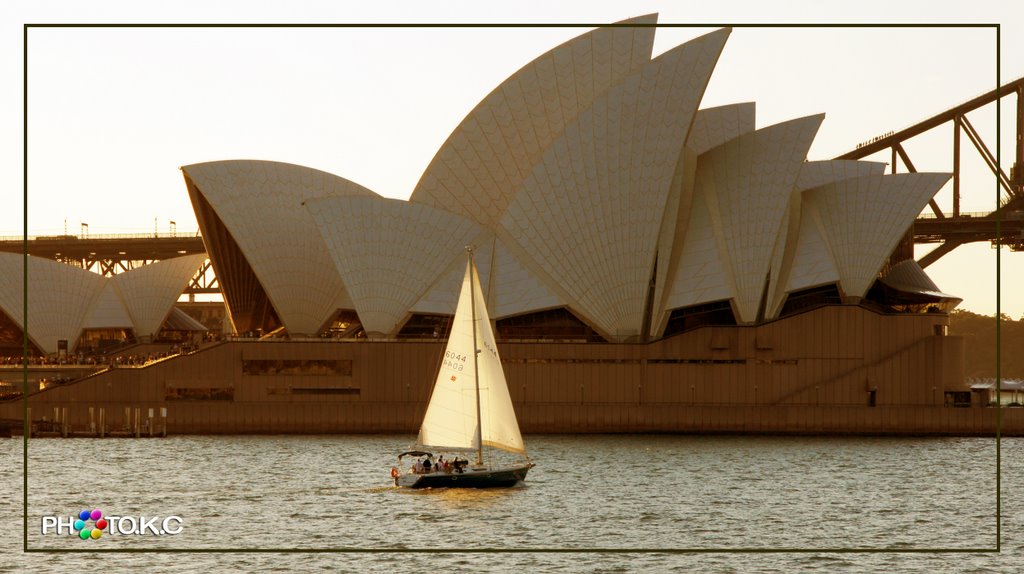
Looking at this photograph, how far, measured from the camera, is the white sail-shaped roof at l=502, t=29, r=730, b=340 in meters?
60.1

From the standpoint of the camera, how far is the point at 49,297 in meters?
76.9

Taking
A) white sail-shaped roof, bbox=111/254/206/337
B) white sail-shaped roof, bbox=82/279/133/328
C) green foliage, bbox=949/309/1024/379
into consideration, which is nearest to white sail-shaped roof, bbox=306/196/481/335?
white sail-shaped roof, bbox=111/254/206/337

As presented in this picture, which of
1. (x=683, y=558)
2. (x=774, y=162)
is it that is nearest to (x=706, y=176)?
(x=774, y=162)

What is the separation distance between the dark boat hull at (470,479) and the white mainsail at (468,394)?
34.4 inches

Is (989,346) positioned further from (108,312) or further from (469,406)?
(469,406)

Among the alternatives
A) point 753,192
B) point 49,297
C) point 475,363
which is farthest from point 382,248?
point 475,363

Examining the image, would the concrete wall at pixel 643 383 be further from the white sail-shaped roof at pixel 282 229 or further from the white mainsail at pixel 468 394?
the white mainsail at pixel 468 394

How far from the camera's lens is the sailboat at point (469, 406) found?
39719mm

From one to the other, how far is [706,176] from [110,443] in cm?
2587

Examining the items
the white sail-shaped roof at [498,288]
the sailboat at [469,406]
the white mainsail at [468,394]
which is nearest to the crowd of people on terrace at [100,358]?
the white sail-shaped roof at [498,288]

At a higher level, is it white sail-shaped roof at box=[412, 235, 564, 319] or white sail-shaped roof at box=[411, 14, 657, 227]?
white sail-shaped roof at box=[411, 14, 657, 227]

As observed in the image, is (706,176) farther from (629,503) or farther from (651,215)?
(629,503)

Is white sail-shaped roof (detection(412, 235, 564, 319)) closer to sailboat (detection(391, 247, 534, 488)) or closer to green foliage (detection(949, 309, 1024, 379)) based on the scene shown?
sailboat (detection(391, 247, 534, 488))

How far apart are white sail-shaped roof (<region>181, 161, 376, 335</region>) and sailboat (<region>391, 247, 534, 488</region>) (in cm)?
2799
